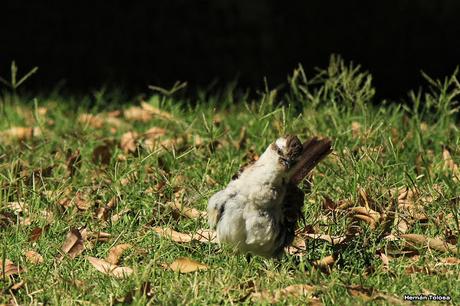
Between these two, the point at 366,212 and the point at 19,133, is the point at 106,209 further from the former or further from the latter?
the point at 19,133

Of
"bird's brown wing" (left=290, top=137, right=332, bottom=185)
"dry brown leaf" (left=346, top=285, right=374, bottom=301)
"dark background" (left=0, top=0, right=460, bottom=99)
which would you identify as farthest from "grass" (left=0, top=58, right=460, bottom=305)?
"dark background" (left=0, top=0, right=460, bottom=99)

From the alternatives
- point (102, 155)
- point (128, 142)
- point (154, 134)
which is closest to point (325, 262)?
point (102, 155)

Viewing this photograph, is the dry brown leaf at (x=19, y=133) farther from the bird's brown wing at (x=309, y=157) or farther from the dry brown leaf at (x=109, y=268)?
the bird's brown wing at (x=309, y=157)

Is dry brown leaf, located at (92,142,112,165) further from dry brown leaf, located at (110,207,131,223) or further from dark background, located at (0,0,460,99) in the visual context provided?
dark background, located at (0,0,460,99)

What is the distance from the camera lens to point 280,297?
4.08m

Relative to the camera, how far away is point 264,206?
4508mm

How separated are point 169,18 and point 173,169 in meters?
5.08

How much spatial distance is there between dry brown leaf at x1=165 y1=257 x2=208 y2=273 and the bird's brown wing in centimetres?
61

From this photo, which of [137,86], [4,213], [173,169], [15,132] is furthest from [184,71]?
[4,213]

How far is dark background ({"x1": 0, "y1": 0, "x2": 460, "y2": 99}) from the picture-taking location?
9.12 meters

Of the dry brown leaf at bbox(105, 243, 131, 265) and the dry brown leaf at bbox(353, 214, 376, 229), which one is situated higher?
the dry brown leaf at bbox(105, 243, 131, 265)

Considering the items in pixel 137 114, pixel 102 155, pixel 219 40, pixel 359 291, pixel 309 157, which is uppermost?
pixel 309 157

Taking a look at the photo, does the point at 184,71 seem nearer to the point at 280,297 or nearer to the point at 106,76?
the point at 106,76

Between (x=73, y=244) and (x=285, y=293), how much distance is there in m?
1.14
